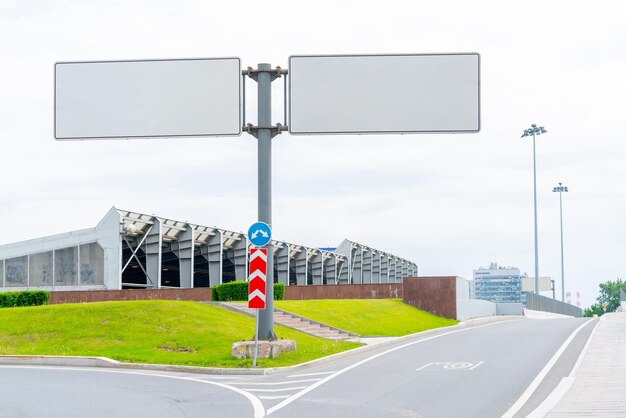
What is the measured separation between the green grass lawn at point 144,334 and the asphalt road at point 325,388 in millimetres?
1494

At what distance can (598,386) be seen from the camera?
13.7 m

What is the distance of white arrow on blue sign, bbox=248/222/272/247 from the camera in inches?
789

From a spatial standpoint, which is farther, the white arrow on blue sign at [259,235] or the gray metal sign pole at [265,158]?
the gray metal sign pole at [265,158]

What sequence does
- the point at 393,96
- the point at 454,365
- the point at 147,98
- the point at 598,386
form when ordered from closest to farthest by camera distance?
the point at 598,386 < the point at 454,365 < the point at 393,96 < the point at 147,98

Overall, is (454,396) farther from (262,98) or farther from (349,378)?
(262,98)

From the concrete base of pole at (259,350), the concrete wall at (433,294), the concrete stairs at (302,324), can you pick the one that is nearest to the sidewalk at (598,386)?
the concrete base of pole at (259,350)

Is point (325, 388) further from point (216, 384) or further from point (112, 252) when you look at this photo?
point (112, 252)

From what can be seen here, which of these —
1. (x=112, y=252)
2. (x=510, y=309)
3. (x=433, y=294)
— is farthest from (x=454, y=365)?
(x=510, y=309)

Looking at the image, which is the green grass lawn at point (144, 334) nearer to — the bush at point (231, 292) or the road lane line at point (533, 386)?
the bush at point (231, 292)

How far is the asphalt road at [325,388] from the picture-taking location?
42.0 feet

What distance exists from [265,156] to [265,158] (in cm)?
5

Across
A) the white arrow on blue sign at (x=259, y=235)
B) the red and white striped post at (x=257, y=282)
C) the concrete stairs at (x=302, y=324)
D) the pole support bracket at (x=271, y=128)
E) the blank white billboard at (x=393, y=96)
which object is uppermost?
the blank white billboard at (x=393, y=96)

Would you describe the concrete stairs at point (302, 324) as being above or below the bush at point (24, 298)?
below

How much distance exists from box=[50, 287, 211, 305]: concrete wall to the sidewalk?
70.6ft
